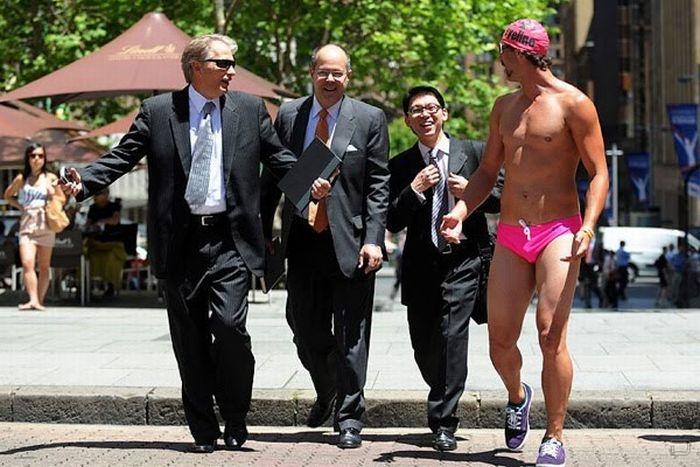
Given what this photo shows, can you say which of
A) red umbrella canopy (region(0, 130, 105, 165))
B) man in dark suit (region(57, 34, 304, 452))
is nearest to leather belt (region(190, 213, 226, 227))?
man in dark suit (region(57, 34, 304, 452))

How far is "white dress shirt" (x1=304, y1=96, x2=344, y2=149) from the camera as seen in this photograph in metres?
8.52

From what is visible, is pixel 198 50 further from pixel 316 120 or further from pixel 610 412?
pixel 610 412

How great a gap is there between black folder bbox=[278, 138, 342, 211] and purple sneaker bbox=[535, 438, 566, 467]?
1.71 m

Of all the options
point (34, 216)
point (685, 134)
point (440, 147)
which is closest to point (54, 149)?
point (34, 216)

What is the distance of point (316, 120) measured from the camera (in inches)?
338

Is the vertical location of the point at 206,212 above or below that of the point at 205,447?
above

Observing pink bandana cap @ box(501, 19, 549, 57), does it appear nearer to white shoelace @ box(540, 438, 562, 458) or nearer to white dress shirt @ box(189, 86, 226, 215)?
white dress shirt @ box(189, 86, 226, 215)

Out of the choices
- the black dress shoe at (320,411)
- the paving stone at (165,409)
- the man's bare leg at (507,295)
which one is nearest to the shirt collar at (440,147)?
the man's bare leg at (507,295)

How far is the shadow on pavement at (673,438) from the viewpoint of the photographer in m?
8.73

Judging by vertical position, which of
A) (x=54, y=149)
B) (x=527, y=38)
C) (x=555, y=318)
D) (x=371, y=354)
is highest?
(x=527, y=38)

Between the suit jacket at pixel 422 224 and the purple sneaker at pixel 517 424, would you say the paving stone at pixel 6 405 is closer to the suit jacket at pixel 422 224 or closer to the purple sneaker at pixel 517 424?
the suit jacket at pixel 422 224

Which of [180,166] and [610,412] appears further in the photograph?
[610,412]

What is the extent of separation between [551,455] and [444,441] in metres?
0.90

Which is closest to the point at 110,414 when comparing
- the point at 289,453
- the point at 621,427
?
the point at 289,453
